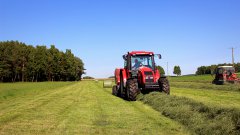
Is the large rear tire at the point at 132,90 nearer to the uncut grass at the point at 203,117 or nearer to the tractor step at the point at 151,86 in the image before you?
the tractor step at the point at 151,86

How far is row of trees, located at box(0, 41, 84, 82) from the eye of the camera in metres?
80.9

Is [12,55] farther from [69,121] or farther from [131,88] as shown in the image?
[69,121]

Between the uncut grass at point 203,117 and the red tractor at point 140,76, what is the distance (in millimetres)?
4236

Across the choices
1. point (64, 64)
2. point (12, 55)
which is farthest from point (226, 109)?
point (64, 64)

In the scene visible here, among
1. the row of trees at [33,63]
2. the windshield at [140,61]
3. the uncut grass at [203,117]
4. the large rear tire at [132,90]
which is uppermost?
the row of trees at [33,63]

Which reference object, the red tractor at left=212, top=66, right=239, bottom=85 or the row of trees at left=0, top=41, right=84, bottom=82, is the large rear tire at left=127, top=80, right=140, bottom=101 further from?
the row of trees at left=0, top=41, right=84, bottom=82

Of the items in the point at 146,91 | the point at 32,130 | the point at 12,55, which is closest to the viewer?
the point at 32,130

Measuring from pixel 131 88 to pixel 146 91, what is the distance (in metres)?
1.95

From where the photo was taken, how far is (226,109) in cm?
930

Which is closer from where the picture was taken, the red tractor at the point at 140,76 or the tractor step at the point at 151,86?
the red tractor at the point at 140,76

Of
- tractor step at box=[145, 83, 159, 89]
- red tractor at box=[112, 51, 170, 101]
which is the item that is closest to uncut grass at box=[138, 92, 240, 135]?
red tractor at box=[112, 51, 170, 101]

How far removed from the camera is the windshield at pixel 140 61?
19.2 m

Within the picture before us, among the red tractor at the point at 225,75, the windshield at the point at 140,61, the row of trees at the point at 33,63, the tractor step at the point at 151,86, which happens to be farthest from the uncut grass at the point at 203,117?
the row of trees at the point at 33,63

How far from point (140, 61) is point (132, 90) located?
267 centimetres
